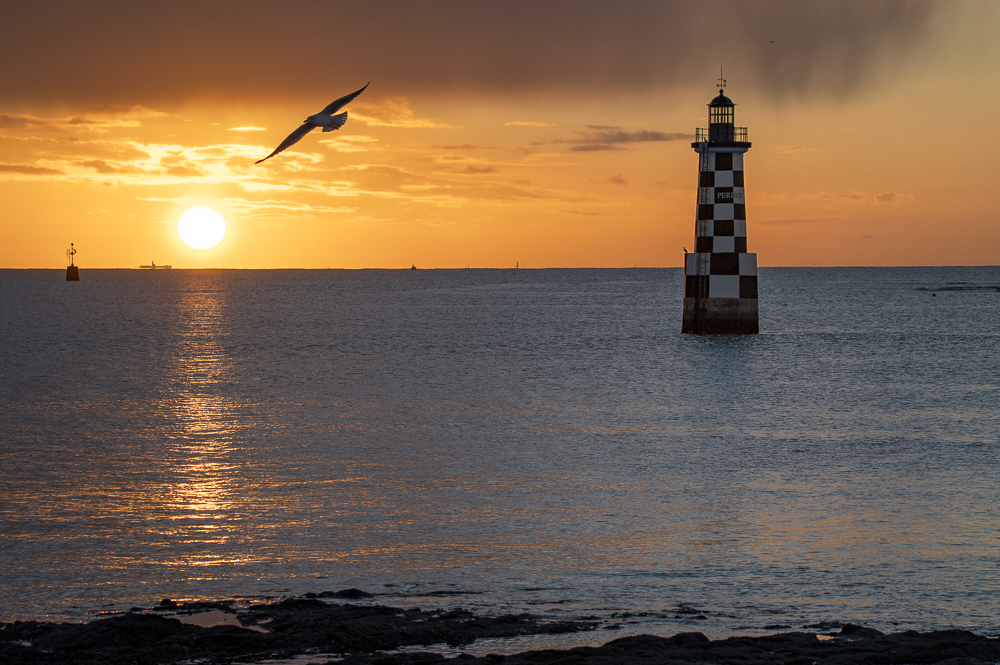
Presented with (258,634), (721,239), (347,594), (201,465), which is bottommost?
(201,465)

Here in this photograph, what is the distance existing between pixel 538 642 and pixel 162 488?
9343mm

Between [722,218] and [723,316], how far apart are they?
4891 mm

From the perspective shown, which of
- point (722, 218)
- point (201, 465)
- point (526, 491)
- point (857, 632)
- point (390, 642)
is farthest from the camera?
point (722, 218)

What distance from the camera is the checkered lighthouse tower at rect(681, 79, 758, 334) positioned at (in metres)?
44.0

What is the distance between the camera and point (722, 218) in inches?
1727

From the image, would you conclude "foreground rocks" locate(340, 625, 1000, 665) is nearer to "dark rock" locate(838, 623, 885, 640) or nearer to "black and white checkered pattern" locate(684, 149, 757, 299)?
"dark rock" locate(838, 623, 885, 640)

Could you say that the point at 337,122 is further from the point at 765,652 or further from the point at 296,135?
Result: the point at 765,652

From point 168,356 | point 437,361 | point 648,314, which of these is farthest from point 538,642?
point 648,314

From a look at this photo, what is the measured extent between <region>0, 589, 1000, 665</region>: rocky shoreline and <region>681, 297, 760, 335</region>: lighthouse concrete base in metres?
37.4

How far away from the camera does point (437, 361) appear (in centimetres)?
4294

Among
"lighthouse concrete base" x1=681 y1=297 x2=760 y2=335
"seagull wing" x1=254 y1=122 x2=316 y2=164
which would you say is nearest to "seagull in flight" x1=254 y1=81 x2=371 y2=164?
"seagull wing" x1=254 y1=122 x2=316 y2=164

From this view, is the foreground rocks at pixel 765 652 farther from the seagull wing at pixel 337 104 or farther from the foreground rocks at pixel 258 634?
the seagull wing at pixel 337 104

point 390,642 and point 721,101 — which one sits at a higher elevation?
point 721,101

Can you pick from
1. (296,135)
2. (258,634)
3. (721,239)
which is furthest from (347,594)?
(721,239)
